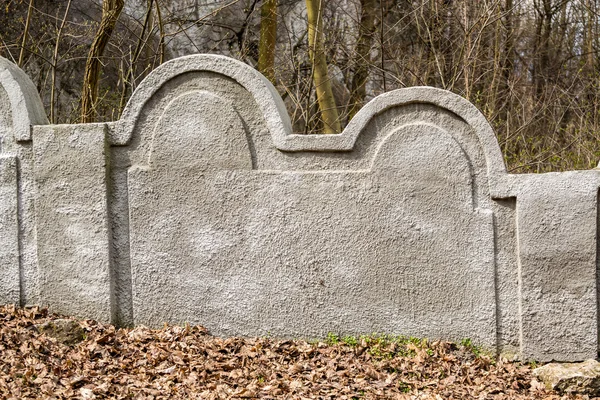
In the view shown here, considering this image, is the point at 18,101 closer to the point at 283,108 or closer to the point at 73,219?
the point at 73,219

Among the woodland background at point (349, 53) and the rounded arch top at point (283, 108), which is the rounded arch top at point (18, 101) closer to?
the rounded arch top at point (283, 108)

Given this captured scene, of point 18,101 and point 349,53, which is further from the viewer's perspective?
point 349,53

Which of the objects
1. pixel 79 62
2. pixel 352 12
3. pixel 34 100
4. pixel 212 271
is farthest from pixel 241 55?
pixel 212 271

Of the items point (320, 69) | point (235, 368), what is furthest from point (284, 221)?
point (320, 69)

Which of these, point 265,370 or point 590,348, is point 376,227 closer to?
point 265,370

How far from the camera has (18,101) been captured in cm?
570

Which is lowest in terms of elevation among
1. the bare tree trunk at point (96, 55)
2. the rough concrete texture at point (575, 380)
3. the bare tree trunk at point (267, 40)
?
the rough concrete texture at point (575, 380)

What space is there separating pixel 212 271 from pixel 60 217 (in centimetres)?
134

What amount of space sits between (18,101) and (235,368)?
283 cm

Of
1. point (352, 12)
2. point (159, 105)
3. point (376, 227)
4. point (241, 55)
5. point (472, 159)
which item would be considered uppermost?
point (352, 12)

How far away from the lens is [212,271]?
5.46m

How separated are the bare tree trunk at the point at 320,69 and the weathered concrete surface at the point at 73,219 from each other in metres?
4.23

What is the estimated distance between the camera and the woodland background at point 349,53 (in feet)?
29.2

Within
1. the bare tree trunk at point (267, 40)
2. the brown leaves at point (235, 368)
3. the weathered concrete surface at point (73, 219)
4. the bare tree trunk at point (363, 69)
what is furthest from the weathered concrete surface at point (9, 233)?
the bare tree trunk at point (363, 69)
